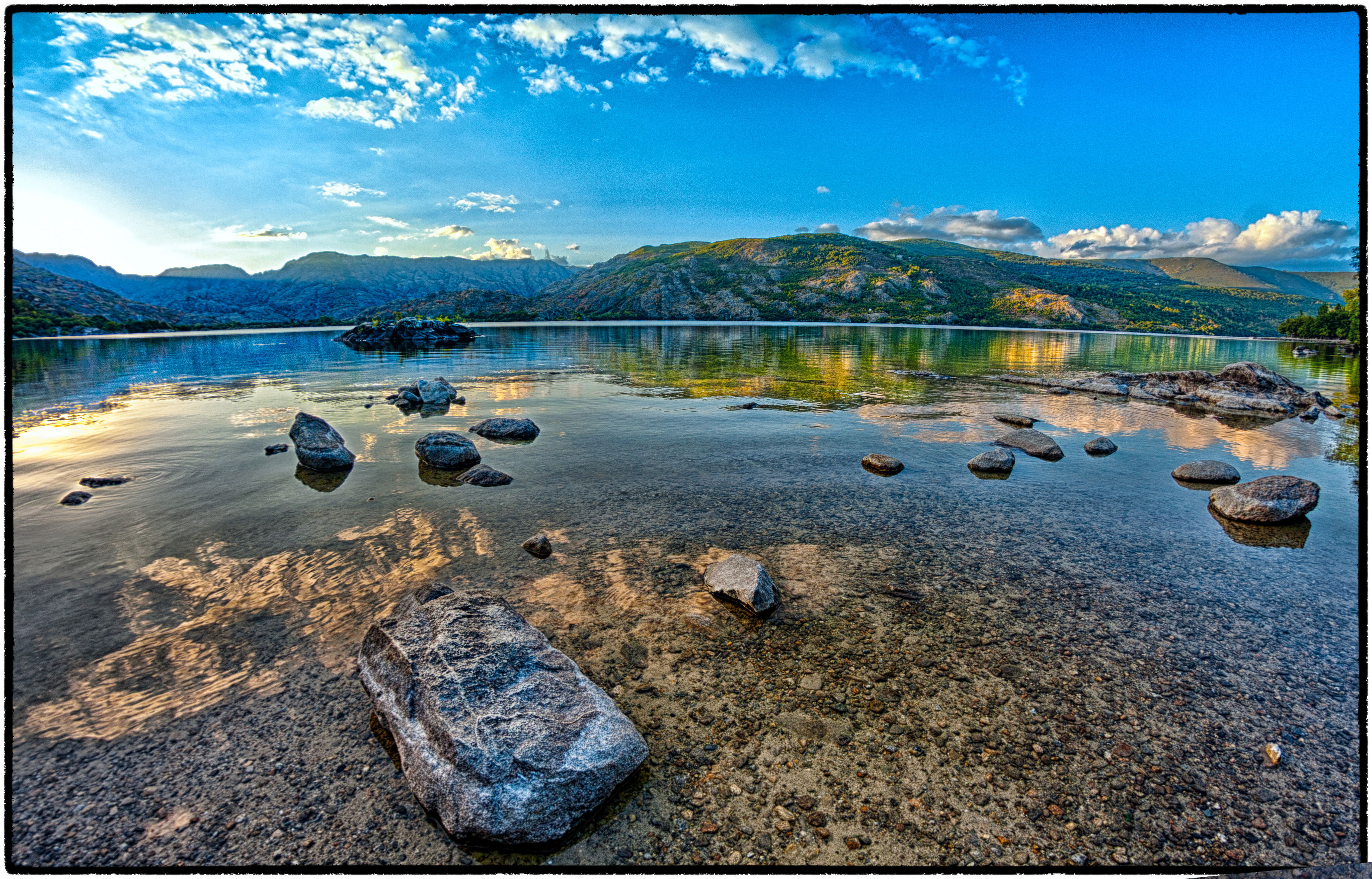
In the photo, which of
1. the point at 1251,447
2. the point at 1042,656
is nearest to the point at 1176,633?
the point at 1042,656

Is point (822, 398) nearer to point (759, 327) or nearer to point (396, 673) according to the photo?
point (396, 673)

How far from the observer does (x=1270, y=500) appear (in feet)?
47.3

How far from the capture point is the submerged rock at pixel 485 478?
17391 millimetres

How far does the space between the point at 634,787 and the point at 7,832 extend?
17.0ft

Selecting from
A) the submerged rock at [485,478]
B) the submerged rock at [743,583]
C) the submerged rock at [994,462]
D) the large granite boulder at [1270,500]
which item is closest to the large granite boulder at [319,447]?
the submerged rock at [485,478]

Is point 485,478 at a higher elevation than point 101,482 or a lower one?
lower

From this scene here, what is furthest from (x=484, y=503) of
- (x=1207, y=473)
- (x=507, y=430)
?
(x=1207, y=473)

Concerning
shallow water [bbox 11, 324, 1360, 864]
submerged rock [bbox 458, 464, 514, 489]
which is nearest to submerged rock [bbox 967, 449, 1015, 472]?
shallow water [bbox 11, 324, 1360, 864]

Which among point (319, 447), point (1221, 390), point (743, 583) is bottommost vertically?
point (743, 583)

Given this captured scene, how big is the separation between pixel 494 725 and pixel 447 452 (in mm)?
15107

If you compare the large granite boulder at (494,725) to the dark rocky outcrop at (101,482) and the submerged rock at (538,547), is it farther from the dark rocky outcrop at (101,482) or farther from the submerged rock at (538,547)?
the dark rocky outcrop at (101,482)

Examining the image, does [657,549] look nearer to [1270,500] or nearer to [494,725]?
[494,725]

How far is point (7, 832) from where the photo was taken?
4312mm

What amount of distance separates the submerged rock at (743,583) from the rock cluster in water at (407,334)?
108 m
